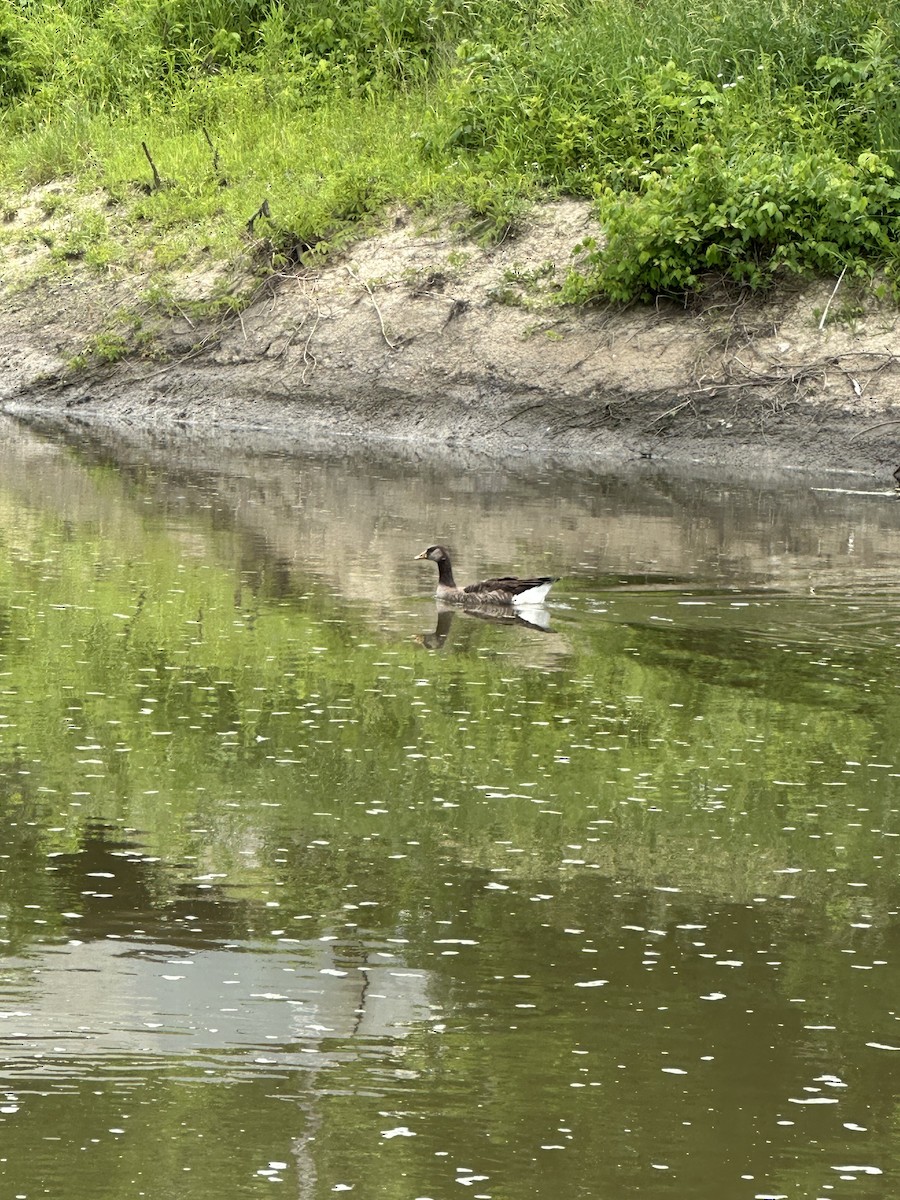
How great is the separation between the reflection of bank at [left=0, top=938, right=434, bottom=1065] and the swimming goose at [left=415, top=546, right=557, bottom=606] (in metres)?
5.83

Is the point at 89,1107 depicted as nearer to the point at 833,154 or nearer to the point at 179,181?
the point at 833,154

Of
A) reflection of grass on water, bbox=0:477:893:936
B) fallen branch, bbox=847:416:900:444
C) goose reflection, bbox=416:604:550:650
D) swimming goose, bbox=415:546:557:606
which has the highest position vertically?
reflection of grass on water, bbox=0:477:893:936

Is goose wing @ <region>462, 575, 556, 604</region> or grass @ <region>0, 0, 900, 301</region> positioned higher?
grass @ <region>0, 0, 900, 301</region>

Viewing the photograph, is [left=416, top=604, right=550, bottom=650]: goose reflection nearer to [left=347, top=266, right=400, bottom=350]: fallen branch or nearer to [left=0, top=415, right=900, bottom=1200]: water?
[left=0, top=415, right=900, bottom=1200]: water

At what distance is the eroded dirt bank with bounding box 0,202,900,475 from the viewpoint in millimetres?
19750

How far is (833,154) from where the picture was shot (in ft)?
66.2

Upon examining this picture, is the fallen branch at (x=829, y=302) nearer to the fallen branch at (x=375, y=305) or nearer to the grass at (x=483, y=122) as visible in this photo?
the grass at (x=483, y=122)

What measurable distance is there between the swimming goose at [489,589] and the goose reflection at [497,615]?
40mm

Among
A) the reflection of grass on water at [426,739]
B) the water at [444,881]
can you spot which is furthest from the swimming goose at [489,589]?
the reflection of grass on water at [426,739]

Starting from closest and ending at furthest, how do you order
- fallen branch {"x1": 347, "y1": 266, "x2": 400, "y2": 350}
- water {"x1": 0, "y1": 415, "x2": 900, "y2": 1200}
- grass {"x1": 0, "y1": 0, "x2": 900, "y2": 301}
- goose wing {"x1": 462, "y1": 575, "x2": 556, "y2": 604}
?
water {"x1": 0, "y1": 415, "x2": 900, "y2": 1200}
goose wing {"x1": 462, "y1": 575, "x2": 556, "y2": 604}
grass {"x1": 0, "y1": 0, "x2": 900, "y2": 301}
fallen branch {"x1": 347, "y1": 266, "x2": 400, "y2": 350}

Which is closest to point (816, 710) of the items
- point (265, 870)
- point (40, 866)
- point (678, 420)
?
point (265, 870)

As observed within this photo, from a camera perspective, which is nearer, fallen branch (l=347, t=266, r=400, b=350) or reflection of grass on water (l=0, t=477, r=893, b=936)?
reflection of grass on water (l=0, t=477, r=893, b=936)

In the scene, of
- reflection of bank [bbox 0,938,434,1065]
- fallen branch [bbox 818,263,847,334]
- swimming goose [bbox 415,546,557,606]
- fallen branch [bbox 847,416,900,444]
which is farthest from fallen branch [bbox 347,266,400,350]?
reflection of bank [bbox 0,938,434,1065]

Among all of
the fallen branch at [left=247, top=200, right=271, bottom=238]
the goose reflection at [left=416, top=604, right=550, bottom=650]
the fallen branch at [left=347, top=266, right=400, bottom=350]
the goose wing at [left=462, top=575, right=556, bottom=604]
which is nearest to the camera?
the goose reflection at [left=416, top=604, right=550, bottom=650]
